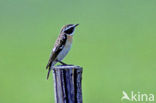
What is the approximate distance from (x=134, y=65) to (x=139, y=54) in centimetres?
88

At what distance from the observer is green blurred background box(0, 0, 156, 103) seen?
35.3 feet

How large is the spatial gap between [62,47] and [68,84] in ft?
6.46

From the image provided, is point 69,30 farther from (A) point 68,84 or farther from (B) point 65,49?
(A) point 68,84

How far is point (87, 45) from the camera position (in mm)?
13508

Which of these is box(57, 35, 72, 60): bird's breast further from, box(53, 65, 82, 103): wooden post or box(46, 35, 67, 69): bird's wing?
box(53, 65, 82, 103): wooden post

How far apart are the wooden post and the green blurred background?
409 cm

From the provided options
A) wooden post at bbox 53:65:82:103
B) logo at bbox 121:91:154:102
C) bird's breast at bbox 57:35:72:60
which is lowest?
logo at bbox 121:91:154:102

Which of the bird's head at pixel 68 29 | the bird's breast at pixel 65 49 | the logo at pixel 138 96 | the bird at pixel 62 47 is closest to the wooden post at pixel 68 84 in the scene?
the bird at pixel 62 47

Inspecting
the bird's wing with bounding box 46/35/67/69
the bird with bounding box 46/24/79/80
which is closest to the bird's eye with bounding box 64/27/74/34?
the bird with bounding box 46/24/79/80

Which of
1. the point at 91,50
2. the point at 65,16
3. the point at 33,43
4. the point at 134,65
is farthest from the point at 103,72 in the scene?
the point at 65,16

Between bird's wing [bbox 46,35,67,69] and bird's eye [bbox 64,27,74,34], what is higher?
bird's eye [bbox 64,27,74,34]

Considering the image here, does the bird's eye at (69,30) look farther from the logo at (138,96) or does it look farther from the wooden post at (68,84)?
the wooden post at (68,84)

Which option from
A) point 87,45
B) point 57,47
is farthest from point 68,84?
point 87,45

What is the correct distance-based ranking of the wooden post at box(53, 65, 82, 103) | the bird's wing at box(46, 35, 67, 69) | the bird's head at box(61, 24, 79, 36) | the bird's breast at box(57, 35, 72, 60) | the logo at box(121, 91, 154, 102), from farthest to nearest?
the logo at box(121, 91, 154, 102) < the bird's head at box(61, 24, 79, 36) < the bird's breast at box(57, 35, 72, 60) < the bird's wing at box(46, 35, 67, 69) < the wooden post at box(53, 65, 82, 103)
